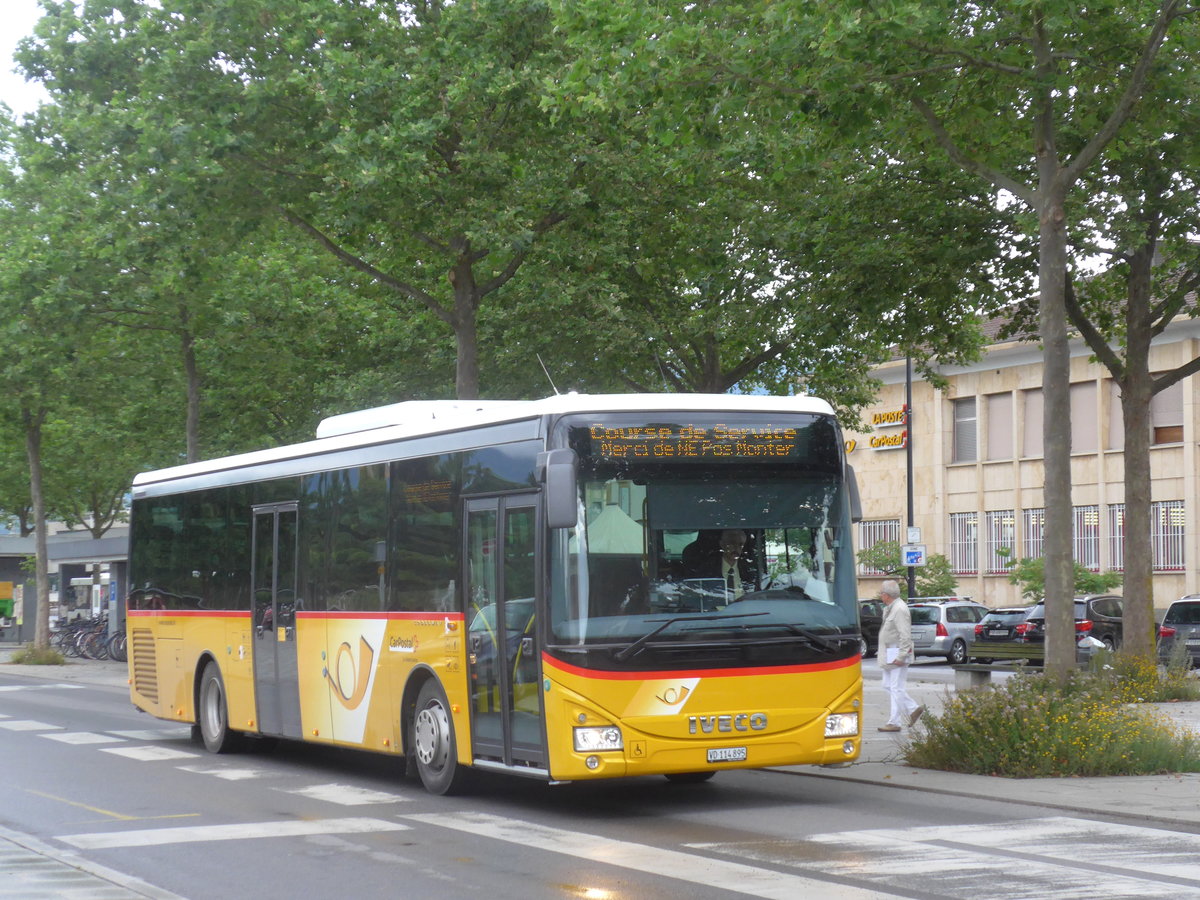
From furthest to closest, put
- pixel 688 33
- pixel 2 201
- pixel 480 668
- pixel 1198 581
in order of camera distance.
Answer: pixel 1198 581 → pixel 2 201 → pixel 688 33 → pixel 480 668

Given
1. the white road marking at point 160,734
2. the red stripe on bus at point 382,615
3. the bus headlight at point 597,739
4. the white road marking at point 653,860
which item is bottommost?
the white road marking at point 160,734

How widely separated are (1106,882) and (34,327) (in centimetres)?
2565

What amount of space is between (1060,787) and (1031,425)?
42756 mm

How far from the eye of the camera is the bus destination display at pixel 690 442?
11844 millimetres

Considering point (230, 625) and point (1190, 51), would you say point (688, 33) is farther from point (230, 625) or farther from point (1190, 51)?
point (230, 625)

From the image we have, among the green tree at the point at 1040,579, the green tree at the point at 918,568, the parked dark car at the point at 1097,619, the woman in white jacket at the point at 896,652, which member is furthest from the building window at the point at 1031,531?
the woman in white jacket at the point at 896,652

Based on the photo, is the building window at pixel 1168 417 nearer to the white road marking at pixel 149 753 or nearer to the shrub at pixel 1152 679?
the shrub at pixel 1152 679

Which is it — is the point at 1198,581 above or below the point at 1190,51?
below

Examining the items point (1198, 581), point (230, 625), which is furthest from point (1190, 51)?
point (1198, 581)

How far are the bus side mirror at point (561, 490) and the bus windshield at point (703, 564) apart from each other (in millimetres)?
417

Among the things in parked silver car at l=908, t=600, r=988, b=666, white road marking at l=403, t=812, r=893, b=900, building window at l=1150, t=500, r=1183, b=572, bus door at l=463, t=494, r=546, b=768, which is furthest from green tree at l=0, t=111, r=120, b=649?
building window at l=1150, t=500, r=1183, b=572

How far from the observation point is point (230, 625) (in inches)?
691

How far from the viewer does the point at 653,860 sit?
9.82m

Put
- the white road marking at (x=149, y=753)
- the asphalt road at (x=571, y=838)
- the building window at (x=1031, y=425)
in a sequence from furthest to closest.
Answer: the building window at (x=1031, y=425), the white road marking at (x=149, y=753), the asphalt road at (x=571, y=838)
